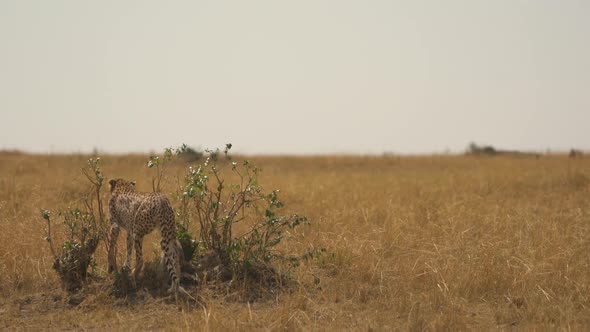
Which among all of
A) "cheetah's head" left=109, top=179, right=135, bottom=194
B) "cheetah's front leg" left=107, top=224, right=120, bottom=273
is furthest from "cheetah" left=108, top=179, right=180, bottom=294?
"cheetah's head" left=109, top=179, right=135, bottom=194

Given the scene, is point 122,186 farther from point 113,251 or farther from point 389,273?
point 389,273

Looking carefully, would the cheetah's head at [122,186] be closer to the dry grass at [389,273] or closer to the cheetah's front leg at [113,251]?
the cheetah's front leg at [113,251]

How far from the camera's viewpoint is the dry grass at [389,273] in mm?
5633

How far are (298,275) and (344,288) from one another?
0.57 metres

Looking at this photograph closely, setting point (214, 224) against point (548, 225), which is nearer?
point (214, 224)

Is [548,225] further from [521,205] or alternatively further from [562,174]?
[562,174]

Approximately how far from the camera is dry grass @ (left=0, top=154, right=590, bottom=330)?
563 cm

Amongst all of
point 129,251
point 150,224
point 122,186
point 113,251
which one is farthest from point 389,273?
point 122,186

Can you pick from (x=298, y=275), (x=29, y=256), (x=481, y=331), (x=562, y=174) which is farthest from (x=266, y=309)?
(x=562, y=174)

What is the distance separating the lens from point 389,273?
7.00m

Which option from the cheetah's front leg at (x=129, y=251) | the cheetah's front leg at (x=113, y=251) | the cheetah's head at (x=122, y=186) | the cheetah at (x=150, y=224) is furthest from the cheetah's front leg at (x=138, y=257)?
the cheetah's head at (x=122, y=186)

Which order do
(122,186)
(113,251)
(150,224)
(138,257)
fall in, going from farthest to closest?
(122,186) → (113,251) → (138,257) → (150,224)

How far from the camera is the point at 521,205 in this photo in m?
11.0

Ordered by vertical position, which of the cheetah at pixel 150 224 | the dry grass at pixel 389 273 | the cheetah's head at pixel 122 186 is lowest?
the dry grass at pixel 389 273
